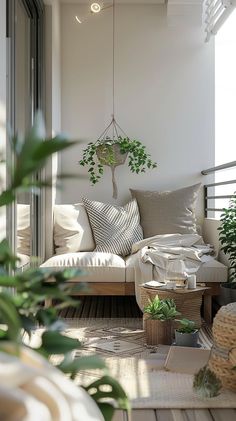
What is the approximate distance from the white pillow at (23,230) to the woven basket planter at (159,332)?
0.94m

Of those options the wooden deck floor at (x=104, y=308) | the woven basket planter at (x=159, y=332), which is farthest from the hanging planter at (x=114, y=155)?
the woven basket planter at (x=159, y=332)

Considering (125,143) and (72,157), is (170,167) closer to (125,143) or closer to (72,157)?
(125,143)

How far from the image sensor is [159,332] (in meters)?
3.24

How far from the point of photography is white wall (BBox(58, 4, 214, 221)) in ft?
16.8

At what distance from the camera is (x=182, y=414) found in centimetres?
218

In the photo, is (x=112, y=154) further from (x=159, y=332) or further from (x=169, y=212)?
(x=159, y=332)

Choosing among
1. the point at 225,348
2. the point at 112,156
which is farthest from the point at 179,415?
the point at 112,156

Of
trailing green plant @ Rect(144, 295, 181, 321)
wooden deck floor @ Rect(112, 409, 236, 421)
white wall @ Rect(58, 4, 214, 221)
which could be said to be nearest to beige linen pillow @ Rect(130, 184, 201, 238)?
white wall @ Rect(58, 4, 214, 221)

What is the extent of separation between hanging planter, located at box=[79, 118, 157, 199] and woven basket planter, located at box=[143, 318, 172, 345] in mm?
1832

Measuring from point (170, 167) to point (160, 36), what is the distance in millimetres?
1219

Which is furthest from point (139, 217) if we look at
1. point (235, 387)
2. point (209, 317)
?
point (235, 387)

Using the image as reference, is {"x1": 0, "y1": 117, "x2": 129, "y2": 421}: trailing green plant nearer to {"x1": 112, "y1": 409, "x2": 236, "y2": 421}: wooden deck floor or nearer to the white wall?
{"x1": 112, "y1": 409, "x2": 236, "y2": 421}: wooden deck floor

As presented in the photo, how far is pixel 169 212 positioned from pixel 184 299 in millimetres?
1377

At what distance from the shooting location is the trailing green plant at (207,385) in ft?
7.66
